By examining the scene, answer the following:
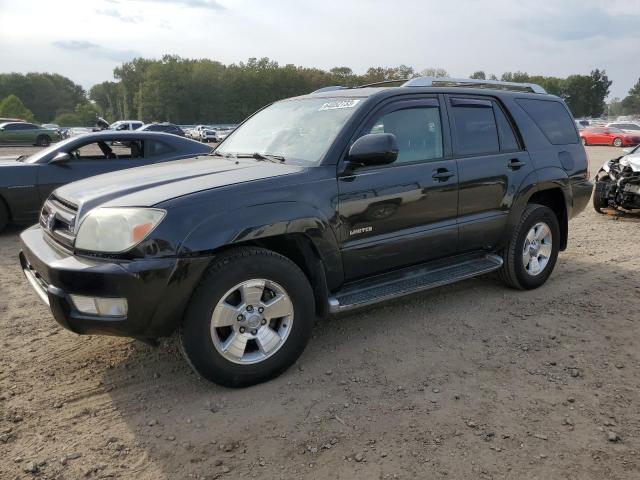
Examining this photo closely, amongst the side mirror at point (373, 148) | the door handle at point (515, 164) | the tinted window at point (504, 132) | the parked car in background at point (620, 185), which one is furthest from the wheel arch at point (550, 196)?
the parked car in background at point (620, 185)

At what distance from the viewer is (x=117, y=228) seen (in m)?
2.80

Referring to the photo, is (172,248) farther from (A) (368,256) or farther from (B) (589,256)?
(B) (589,256)

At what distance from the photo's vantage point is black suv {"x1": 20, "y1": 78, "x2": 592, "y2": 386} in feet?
9.15

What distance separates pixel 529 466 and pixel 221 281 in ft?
5.98

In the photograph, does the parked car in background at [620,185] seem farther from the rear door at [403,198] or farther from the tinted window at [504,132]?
the rear door at [403,198]

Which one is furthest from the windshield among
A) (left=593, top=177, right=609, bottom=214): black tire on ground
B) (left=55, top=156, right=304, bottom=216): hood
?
(left=593, top=177, right=609, bottom=214): black tire on ground

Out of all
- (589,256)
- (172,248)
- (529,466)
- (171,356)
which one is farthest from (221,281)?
(589,256)

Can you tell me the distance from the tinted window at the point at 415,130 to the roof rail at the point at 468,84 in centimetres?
28

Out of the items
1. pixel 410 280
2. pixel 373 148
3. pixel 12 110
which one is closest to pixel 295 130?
pixel 373 148

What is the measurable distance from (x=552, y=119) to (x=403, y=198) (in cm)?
228

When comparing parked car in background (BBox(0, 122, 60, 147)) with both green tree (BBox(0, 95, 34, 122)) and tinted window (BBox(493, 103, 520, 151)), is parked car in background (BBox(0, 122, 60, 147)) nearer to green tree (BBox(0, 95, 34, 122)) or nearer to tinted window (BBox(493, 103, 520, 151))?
tinted window (BBox(493, 103, 520, 151))

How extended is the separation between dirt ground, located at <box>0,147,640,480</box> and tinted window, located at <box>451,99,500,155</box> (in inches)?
54.0

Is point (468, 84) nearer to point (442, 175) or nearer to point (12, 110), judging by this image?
point (442, 175)

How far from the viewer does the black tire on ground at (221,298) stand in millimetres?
2873
